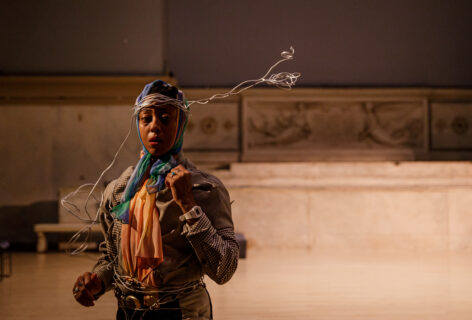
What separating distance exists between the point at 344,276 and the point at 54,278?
3.14 meters

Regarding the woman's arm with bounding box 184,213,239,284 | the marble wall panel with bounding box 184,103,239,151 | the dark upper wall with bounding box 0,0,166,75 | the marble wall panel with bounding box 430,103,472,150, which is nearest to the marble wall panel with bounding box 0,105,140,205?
the dark upper wall with bounding box 0,0,166,75

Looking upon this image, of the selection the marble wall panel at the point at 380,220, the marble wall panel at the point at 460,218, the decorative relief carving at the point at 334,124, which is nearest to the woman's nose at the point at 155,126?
the marble wall panel at the point at 380,220

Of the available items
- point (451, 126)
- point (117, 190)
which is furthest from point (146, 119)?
point (451, 126)

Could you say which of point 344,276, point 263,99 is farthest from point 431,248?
point 263,99

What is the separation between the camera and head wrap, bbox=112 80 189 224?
5.31ft

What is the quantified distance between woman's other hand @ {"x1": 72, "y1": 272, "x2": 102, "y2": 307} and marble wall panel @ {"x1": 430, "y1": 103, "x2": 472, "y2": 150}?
10.1 metres

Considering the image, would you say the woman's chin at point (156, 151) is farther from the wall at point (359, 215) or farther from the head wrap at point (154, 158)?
the wall at point (359, 215)

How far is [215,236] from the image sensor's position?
1550 mm

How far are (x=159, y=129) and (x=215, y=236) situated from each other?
0.36 metres

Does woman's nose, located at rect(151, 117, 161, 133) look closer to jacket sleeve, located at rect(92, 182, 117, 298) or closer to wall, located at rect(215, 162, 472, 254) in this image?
jacket sleeve, located at rect(92, 182, 117, 298)

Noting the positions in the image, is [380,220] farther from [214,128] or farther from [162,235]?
[162,235]

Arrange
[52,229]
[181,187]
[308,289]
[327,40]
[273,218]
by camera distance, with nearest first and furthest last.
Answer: [181,187] < [308,289] < [52,229] < [273,218] < [327,40]

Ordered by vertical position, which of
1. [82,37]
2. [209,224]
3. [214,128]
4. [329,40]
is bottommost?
[209,224]

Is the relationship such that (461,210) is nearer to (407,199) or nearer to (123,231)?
(407,199)
